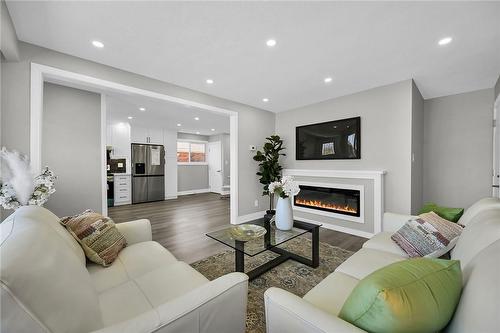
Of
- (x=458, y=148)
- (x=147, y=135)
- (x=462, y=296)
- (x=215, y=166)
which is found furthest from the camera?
(x=215, y=166)

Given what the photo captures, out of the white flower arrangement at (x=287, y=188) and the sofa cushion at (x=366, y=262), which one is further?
the white flower arrangement at (x=287, y=188)

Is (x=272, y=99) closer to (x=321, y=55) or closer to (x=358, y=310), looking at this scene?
(x=321, y=55)

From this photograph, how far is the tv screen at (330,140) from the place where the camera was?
3.42 m

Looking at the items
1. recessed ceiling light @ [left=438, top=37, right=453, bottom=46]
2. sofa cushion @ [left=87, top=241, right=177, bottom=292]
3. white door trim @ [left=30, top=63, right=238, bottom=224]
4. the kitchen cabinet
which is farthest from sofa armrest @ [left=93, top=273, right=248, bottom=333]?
the kitchen cabinet

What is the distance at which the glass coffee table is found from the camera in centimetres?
185

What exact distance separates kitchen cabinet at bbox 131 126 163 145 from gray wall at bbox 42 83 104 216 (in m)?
3.15

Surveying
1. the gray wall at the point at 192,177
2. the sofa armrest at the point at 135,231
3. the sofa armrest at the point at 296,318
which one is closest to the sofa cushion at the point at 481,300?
the sofa armrest at the point at 296,318

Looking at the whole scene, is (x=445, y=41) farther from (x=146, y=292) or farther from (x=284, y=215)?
(x=146, y=292)

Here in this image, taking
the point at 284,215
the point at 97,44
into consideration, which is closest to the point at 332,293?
the point at 284,215

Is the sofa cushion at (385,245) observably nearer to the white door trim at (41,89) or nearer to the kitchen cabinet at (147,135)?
the white door trim at (41,89)

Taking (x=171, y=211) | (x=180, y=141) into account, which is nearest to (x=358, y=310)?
(x=171, y=211)

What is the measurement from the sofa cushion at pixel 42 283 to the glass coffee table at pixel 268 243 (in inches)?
46.4

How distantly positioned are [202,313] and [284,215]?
59.6 inches

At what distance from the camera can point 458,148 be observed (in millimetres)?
3404
